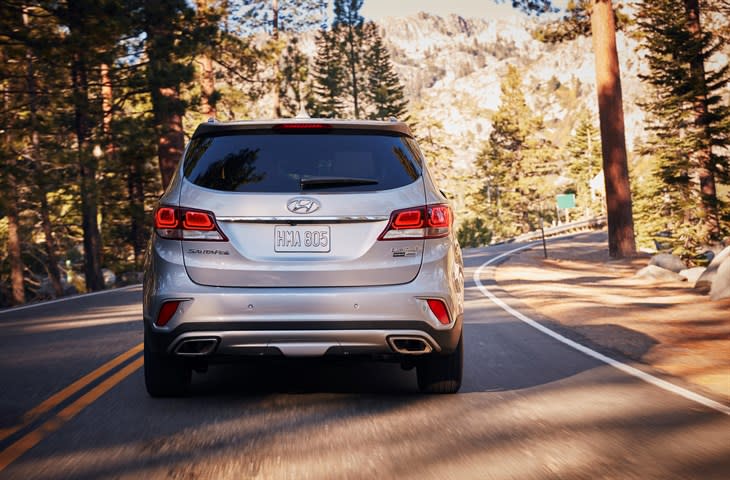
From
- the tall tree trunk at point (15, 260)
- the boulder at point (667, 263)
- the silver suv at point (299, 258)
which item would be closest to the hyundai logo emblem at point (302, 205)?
the silver suv at point (299, 258)

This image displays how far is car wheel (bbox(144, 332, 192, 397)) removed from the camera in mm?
5844

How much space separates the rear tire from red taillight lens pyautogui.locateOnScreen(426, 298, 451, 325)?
48cm

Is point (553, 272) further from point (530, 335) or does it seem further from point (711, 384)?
point (711, 384)

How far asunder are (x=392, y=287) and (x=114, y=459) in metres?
1.99

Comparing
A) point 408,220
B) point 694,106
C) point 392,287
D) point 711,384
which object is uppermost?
point 694,106

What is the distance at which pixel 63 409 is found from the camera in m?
5.88

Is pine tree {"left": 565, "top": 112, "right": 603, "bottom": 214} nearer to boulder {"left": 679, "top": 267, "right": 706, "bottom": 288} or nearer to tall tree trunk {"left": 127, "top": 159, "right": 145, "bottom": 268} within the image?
tall tree trunk {"left": 127, "top": 159, "right": 145, "bottom": 268}

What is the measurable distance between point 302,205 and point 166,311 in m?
1.14

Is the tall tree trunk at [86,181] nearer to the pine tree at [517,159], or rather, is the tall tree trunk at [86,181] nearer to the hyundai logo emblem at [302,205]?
the hyundai logo emblem at [302,205]

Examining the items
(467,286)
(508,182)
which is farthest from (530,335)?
(508,182)

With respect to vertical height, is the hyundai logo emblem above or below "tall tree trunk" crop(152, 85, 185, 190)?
below

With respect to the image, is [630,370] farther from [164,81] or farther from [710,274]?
[164,81]

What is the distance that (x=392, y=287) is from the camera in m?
5.37

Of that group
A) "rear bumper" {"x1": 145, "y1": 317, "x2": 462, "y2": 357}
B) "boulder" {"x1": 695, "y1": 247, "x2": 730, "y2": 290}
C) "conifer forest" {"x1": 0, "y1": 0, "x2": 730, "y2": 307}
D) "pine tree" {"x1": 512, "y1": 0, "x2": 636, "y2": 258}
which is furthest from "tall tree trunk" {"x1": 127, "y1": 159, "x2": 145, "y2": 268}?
"rear bumper" {"x1": 145, "y1": 317, "x2": 462, "y2": 357}
